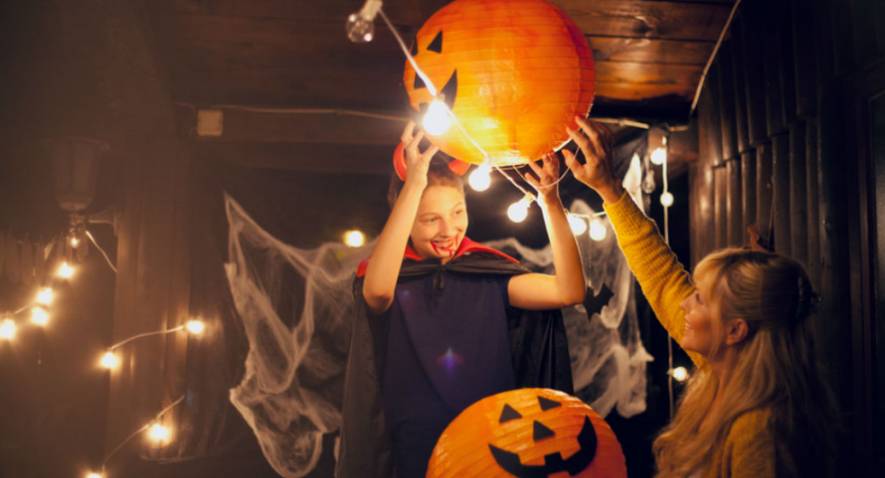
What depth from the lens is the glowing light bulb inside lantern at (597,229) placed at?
4926mm

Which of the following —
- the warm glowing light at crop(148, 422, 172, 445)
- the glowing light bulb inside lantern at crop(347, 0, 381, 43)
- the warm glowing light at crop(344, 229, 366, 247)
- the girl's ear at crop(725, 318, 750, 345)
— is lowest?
the warm glowing light at crop(148, 422, 172, 445)

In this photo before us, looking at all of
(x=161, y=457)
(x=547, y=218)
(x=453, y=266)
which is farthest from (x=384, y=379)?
(x=161, y=457)

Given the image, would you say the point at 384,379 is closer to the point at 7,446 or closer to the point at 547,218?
the point at 547,218

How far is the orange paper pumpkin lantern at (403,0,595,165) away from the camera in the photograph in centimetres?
224

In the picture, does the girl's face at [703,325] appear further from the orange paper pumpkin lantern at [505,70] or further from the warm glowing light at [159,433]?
the warm glowing light at [159,433]

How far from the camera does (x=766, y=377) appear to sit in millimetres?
2117

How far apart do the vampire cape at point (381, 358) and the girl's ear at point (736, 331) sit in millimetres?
1184

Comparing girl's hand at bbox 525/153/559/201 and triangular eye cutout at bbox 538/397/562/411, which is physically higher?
girl's hand at bbox 525/153/559/201

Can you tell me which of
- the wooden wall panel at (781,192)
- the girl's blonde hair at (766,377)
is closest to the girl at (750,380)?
the girl's blonde hair at (766,377)

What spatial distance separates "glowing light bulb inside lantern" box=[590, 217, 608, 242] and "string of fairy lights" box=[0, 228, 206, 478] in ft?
10.2

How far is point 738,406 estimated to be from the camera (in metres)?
2.11

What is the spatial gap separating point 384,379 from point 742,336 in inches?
67.5

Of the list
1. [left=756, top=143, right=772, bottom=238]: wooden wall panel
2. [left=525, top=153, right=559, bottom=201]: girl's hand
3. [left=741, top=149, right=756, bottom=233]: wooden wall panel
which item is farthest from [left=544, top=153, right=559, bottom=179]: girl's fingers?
[left=741, top=149, right=756, bottom=233]: wooden wall panel

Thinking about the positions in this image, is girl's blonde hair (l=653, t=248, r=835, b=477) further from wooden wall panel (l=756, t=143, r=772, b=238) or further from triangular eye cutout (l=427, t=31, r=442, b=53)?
wooden wall panel (l=756, t=143, r=772, b=238)
